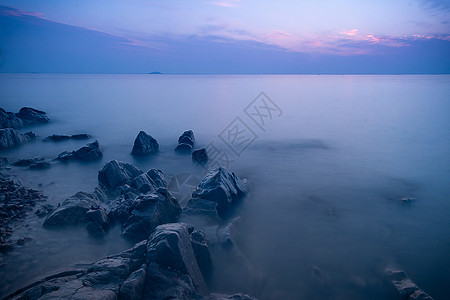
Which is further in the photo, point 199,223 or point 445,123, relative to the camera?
point 445,123

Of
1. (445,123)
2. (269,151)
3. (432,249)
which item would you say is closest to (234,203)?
(432,249)

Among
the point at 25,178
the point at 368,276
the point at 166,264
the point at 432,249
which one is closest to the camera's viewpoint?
the point at 166,264

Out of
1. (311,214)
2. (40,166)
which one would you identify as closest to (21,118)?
(40,166)

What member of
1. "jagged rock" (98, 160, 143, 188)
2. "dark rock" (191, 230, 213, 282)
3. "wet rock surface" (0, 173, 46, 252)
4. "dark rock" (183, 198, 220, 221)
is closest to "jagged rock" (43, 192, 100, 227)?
"wet rock surface" (0, 173, 46, 252)

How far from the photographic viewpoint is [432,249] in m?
8.65

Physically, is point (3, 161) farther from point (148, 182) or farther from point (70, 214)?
point (148, 182)

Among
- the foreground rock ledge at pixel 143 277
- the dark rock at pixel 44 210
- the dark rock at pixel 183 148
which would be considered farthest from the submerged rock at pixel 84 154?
the foreground rock ledge at pixel 143 277

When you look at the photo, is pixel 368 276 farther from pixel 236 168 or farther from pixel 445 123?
pixel 445 123

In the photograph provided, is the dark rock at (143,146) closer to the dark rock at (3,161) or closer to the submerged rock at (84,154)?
the submerged rock at (84,154)

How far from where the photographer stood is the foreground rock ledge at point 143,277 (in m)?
5.12

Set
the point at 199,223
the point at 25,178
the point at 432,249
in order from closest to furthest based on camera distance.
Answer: the point at 432,249 → the point at 199,223 → the point at 25,178

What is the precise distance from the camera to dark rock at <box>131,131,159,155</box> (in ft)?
60.3

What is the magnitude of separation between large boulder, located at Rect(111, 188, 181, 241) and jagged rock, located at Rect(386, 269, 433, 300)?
678 centimetres

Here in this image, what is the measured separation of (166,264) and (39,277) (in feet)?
11.4
